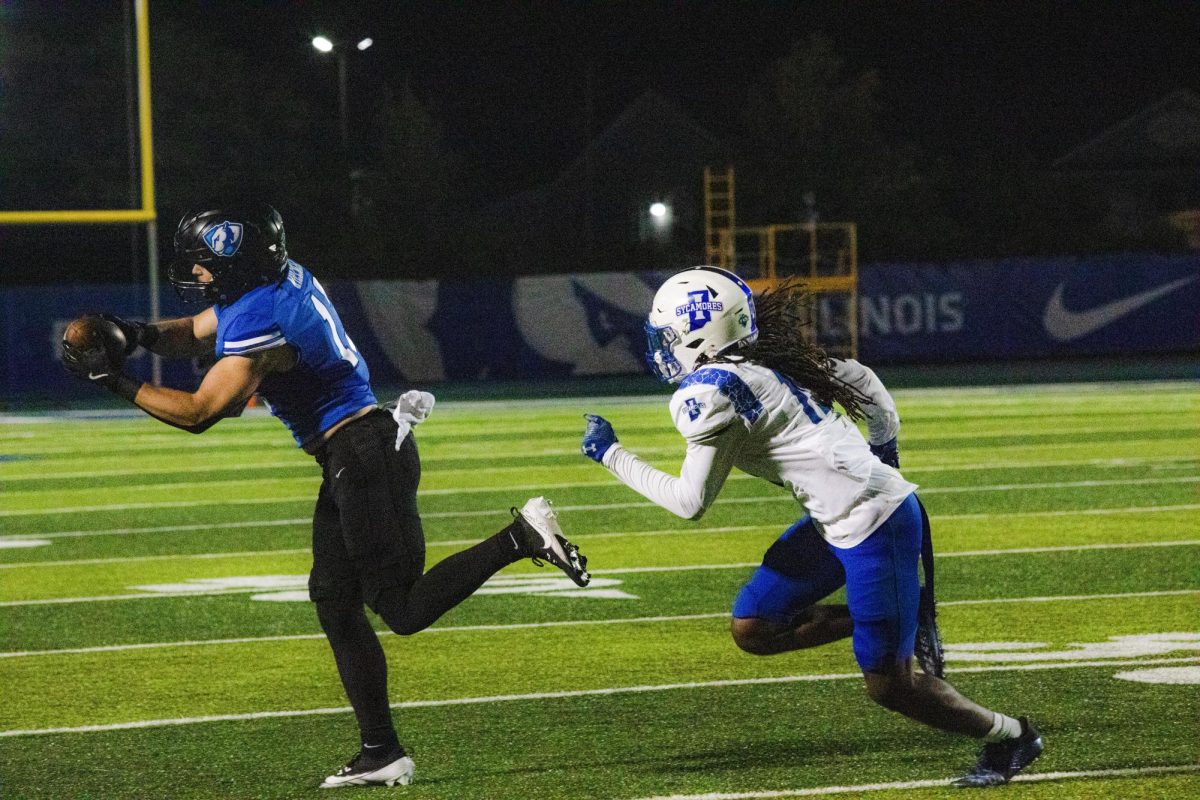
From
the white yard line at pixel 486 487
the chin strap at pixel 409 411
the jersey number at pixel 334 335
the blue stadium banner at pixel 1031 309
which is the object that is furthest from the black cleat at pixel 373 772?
the blue stadium banner at pixel 1031 309

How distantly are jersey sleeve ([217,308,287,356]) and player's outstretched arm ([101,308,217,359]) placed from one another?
1.47ft

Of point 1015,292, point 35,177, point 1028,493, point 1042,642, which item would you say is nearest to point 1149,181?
point 1015,292

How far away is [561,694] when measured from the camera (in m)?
6.65

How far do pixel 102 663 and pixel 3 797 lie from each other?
2.08 metres

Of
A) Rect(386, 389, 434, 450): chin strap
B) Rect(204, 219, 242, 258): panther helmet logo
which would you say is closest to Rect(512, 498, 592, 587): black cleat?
Rect(386, 389, 434, 450): chin strap

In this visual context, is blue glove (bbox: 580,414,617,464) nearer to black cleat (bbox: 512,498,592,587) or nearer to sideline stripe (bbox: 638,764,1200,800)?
black cleat (bbox: 512,498,592,587)

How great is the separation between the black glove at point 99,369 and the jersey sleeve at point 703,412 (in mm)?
1498

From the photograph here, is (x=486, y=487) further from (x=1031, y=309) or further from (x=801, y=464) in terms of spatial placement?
(x=1031, y=309)

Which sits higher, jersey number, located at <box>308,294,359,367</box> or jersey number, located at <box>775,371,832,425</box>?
jersey number, located at <box>308,294,359,367</box>

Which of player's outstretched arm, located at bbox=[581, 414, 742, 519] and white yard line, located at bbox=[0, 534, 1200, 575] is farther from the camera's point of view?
white yard line, located at bbox=[0, 534, 1200, 575]

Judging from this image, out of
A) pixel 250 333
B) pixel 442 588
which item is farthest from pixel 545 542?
pixel 250 333

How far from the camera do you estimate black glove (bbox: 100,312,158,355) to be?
5.42m

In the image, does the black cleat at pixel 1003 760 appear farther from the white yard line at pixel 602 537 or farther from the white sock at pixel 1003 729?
the white yard line at pixel 602 537

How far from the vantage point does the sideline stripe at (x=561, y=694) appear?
6.27m
